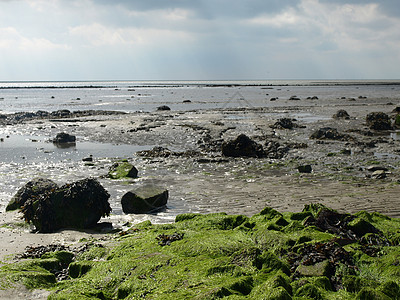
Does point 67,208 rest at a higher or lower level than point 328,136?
lower

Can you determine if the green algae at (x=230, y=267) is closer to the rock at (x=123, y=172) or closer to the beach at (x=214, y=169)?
the beach at (x=214, y=169)

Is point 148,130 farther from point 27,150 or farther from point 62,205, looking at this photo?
point 62,205

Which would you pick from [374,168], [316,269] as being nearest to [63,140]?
[374,168]

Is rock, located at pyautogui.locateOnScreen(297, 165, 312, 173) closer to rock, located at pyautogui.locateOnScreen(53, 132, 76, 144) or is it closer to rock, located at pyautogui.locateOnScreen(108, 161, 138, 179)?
rock, located at pyautogui.locateOnScreen(108, 161, 138, 179)

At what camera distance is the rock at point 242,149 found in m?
15.6

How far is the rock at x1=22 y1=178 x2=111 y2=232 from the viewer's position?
7.87 m

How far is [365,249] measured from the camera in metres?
5.57

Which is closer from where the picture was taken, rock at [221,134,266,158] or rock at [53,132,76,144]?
rock at [221,134,266,158]

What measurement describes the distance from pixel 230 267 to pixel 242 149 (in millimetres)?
10816

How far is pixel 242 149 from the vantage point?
616 inches

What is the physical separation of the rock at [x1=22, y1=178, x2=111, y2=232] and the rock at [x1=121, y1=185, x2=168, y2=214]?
0.72m

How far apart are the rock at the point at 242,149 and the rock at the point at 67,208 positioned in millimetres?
8210

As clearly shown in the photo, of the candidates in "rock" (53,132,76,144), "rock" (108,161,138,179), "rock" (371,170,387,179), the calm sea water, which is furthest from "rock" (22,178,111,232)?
the calm sea water

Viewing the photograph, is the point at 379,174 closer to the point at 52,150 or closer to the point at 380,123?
A: the point at 380,123
